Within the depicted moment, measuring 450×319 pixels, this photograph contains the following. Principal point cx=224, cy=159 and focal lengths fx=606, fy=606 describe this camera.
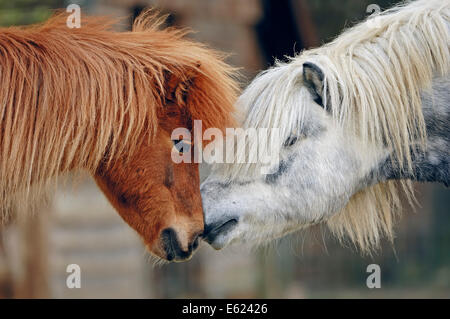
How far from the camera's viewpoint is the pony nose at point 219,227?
2699 millimetres

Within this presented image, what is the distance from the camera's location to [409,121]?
2676 mm

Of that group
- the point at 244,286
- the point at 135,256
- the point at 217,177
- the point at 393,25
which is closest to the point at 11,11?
the point at 135,256

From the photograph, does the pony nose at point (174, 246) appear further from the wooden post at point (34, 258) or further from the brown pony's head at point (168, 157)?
the wooden post at point (34, 258)

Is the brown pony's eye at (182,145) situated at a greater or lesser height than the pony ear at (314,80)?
lesser

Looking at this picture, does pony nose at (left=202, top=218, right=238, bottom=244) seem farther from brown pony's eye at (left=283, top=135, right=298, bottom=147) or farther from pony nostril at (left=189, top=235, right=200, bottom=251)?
brown pony's eye at (left=283, top=135, right=298, bottom=147)

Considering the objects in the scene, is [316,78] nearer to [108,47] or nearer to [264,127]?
[264,127]

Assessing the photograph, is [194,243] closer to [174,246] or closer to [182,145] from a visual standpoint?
[174,246]

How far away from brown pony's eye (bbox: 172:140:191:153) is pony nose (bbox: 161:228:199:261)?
367mm

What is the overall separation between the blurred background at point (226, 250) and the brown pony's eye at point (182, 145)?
510mm

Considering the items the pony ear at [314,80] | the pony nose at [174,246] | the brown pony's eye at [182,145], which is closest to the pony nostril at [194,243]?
the pony nose at [174,246]

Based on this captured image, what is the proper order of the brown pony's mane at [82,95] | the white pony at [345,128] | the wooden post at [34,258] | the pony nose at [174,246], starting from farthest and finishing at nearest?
the wooden post at [34,258] → the pony nose at [174,246] → the white pony at [345,128] → the brown pony's mane at [82,95]

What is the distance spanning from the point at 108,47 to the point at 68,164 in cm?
55

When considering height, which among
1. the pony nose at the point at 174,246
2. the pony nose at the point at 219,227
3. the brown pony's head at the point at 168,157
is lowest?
the pony nose at the point at 174,246

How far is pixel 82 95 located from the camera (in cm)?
258
